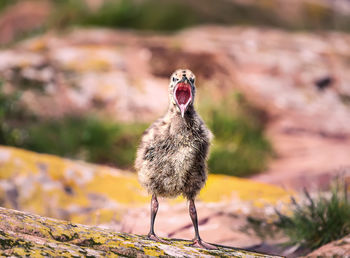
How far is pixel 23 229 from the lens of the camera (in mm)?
3096

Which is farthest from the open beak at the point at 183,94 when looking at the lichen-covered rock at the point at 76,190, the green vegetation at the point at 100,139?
the green vegetation at the point at 100,139

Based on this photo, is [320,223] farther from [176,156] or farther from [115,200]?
[115,200]

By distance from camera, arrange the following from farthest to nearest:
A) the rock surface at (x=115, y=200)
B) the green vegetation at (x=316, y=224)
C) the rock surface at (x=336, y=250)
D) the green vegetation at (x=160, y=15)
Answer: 1. the green vegetation at (x=160, y=15)
2. the rock surface at (x=115, y=200)
3. the green vegetation at (x=316, y=224)
4. the rock surface at (x=336, y=250)

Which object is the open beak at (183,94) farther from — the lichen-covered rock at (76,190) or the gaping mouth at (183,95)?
the lichen-covered rock at (76,190)

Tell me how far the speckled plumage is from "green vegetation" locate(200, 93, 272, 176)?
5106 millimetres

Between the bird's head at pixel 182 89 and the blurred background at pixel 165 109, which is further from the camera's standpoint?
the blurred background at pixel 165 109

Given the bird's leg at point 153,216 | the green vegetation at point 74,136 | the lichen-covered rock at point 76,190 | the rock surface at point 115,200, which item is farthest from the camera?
the green vegetation at point 74,136

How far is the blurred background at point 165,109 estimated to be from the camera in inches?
229

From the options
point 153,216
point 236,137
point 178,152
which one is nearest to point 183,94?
point 178,152

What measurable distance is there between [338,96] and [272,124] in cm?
217

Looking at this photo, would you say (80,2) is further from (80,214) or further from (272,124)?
(80,214)

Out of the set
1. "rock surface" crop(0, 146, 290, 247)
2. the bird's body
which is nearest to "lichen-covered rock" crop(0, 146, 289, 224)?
"rock surface" crop(0, 146, 290, 247)

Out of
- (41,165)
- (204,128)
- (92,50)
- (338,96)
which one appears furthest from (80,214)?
(338,96)

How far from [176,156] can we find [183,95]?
1.67 ft
